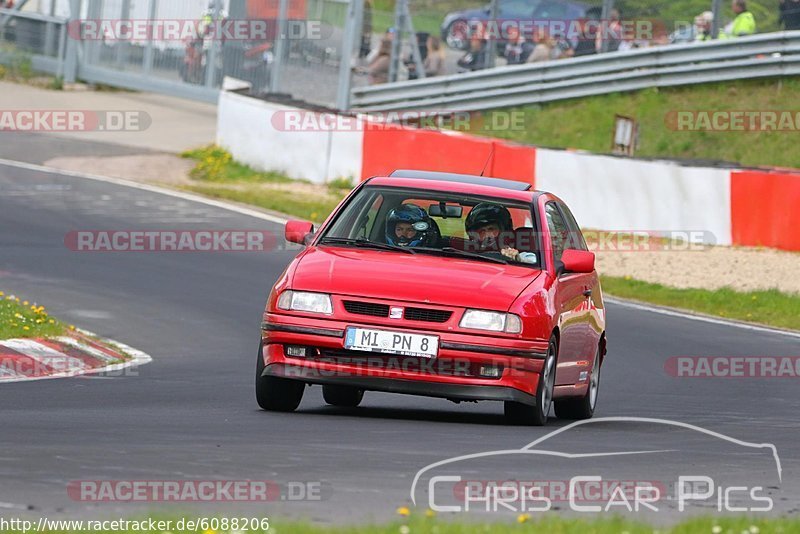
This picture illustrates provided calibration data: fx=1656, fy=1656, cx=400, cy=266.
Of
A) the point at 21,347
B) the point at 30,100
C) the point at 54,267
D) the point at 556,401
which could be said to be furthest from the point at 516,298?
the point at 30,100

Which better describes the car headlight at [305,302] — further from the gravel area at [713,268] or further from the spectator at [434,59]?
the spectator at [434,59]

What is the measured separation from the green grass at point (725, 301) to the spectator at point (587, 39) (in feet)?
29.3

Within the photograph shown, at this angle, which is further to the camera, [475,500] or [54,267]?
[54,267]

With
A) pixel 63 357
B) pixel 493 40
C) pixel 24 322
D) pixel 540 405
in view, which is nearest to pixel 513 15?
pixel 493 40

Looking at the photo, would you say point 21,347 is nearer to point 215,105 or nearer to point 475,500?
point 475,500

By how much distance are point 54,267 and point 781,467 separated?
10.9 meters

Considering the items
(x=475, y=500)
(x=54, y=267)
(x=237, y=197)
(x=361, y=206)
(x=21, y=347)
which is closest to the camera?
(x=475, y=500)

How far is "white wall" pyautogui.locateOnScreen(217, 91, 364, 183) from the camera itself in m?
26.2

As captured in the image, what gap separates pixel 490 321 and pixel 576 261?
1.03m

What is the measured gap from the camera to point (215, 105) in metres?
35.1

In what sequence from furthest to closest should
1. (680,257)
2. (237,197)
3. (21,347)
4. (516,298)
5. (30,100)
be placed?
(30,100) → (237,197) → (680,257) → (21,347) → (516,298)
